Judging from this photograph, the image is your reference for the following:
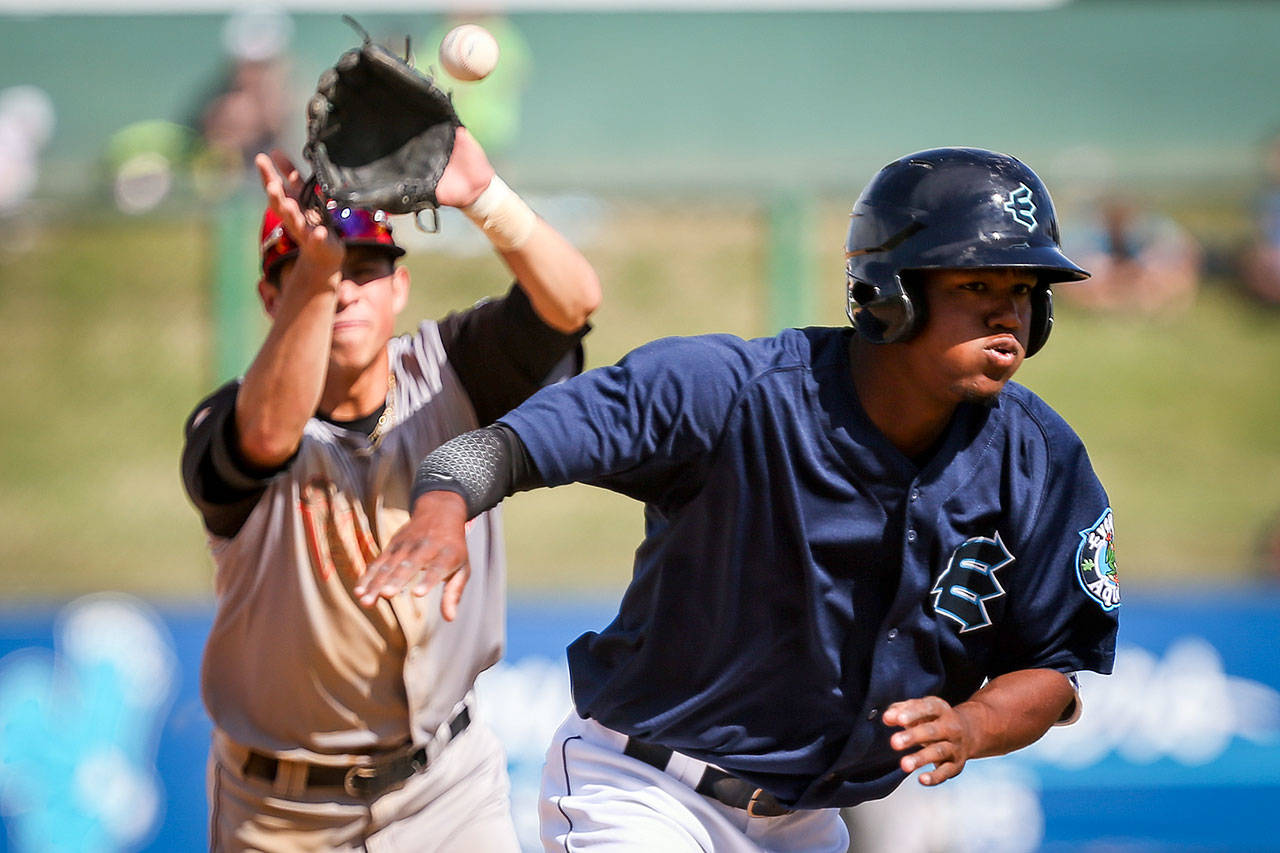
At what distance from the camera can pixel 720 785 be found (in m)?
2.77

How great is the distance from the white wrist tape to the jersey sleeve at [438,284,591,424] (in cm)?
19

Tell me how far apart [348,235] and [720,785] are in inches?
53.8

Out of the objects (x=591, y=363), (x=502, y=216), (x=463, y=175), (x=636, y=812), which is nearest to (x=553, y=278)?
(x=502, y=216)

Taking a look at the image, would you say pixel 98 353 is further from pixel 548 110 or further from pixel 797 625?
pixel 797 625

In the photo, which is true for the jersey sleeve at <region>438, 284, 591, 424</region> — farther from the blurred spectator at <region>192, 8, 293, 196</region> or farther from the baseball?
the blurred spectator at <region>192, 8, 293, 196</region>

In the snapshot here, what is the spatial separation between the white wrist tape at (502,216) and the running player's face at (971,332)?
33.5 inches

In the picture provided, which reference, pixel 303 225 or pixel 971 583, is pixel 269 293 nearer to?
pixel 303 225

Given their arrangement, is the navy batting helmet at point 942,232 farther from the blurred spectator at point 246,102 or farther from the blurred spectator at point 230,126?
the blurred spectator at point 246,102

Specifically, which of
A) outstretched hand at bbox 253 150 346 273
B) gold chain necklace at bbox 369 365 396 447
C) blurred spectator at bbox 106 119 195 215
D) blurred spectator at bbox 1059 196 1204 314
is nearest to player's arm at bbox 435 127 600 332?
outstretched hand at bbox 253 150 346 273

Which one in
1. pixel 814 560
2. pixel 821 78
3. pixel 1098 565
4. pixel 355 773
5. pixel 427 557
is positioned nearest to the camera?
pixel 427 557

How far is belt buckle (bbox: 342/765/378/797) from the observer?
10.4 feet

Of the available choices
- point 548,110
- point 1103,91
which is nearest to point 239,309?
point 548,110

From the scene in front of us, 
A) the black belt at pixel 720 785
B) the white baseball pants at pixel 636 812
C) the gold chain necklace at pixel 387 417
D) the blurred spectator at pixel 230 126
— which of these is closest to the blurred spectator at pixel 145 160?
the blurred spectator at pixel 230 126

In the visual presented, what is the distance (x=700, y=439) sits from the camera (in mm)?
2631
